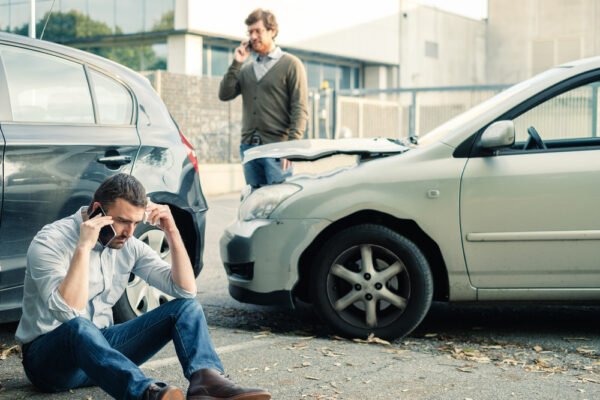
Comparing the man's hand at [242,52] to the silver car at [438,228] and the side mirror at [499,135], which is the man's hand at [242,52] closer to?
the silver car at [438,228]

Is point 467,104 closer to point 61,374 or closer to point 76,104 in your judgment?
point 76,104

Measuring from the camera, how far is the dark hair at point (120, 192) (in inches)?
163

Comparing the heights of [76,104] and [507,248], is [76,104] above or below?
above

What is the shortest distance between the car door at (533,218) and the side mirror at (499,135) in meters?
0.13

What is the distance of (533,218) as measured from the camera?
570cm

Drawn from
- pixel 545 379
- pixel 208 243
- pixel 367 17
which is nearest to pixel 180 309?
pixel 545 379

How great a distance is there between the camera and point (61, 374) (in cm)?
437

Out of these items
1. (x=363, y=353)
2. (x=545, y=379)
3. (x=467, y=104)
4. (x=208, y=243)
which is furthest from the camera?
(x=467, y=104)

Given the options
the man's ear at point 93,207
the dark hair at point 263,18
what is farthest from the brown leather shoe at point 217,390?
the dark hair at point 263,18

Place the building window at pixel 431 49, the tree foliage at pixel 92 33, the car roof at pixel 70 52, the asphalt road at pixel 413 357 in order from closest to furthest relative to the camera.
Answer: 1. the asphalt road at pixel 413 357
2. the car roof at pixel 70 52
3. the tree foliage at pixel 92 33
4. the building window at pixel 431 49

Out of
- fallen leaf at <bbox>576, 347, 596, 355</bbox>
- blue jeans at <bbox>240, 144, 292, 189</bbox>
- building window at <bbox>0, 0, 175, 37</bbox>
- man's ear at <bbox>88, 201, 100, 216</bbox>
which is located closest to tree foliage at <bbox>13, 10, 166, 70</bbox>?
building window at <bbox>0, 0, 175, 37</bbox>

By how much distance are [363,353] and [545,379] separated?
40.1 inches

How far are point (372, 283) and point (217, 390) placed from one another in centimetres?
185

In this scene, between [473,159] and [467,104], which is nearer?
[473,159]
